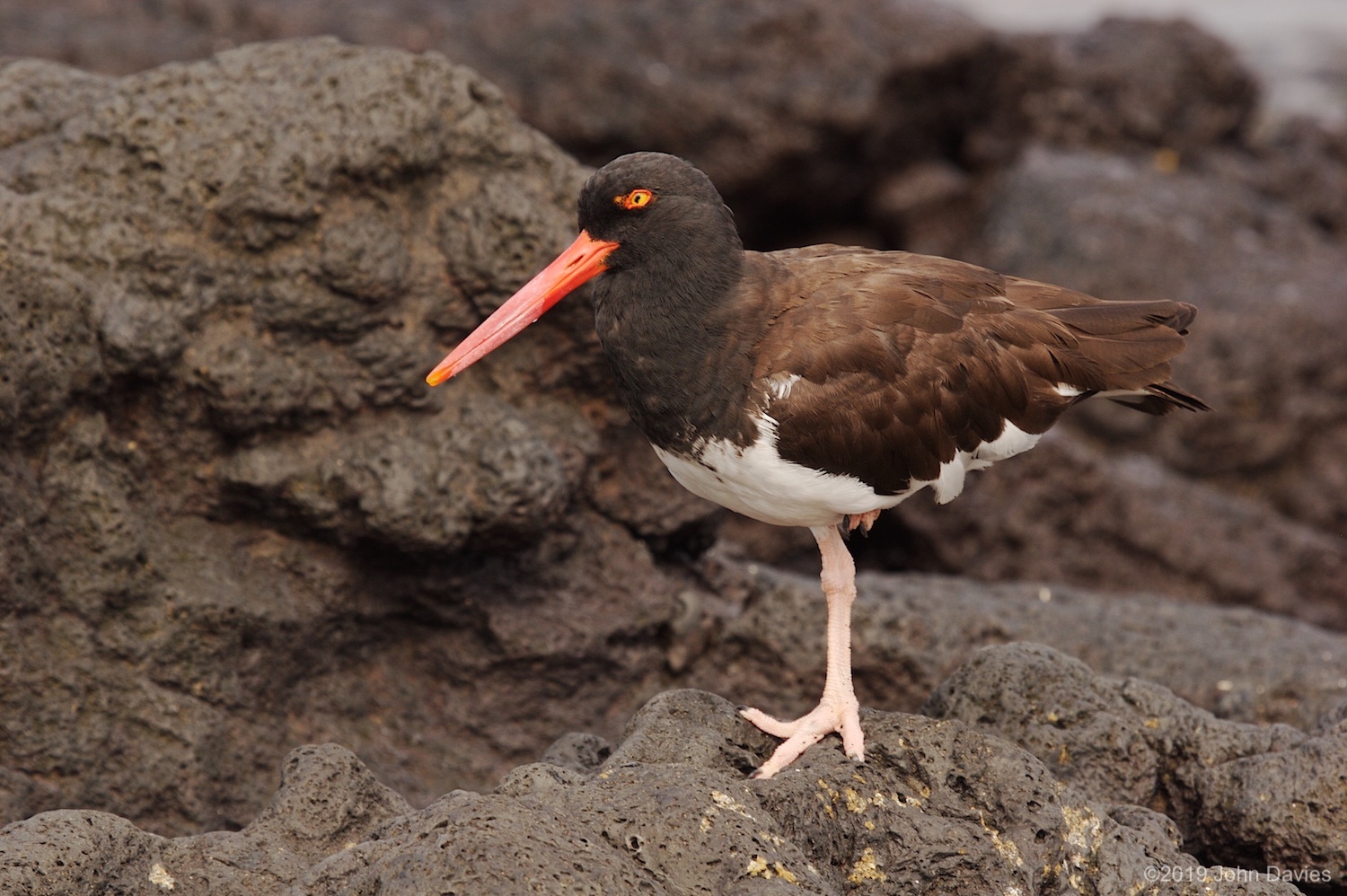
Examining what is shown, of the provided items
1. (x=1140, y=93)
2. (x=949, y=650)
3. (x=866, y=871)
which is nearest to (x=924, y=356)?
(x=866, y=871)

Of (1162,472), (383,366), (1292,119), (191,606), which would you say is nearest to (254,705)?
(191,606)

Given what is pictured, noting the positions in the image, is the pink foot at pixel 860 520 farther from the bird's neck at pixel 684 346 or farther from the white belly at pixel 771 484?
the bird's neck at pixel 684 346

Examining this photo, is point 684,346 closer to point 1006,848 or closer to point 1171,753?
point 1006,848

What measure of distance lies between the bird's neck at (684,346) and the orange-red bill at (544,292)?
119 mm

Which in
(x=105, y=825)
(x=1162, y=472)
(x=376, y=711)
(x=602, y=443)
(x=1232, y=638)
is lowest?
(x=1162, y=472)

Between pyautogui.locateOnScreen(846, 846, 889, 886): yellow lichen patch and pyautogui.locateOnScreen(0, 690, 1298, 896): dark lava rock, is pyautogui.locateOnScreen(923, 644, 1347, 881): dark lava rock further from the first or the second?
pyautogui.locateOnScreen(846, 846, 889, 886): yellow lichen patch

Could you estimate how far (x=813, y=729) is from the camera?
4.73m

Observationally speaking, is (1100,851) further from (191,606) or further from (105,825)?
(191,606)

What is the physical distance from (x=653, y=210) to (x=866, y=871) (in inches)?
90.8

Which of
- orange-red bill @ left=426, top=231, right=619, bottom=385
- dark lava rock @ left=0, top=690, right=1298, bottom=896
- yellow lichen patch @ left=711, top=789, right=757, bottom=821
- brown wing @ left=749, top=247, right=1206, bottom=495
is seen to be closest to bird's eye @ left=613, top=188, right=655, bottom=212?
orange-red bill @ left=426, top=231, right=619, bottom=385

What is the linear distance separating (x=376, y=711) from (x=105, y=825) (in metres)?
2.28

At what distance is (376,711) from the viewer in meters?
6.25

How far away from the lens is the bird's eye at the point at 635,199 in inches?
191

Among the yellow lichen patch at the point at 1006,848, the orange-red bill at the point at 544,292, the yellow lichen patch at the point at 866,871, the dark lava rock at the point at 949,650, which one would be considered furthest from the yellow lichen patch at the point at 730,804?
the dark lava rock at the point at 949,650
